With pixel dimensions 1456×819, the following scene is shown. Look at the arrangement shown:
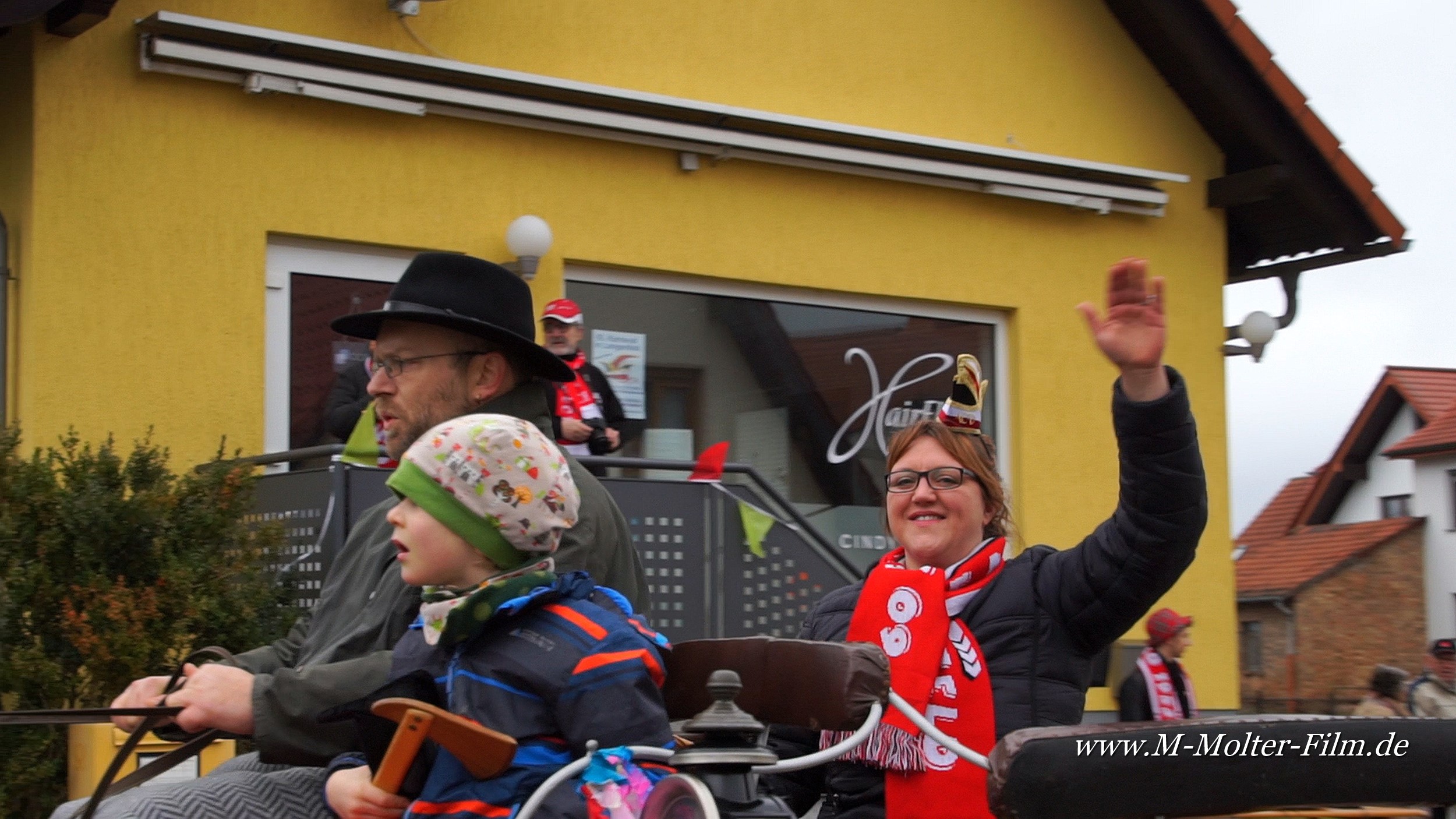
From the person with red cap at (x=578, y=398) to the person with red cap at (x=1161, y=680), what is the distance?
3479 mm

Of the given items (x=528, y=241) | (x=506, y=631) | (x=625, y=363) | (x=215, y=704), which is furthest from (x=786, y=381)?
(x=506, y=631)

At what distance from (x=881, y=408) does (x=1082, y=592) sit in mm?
7525

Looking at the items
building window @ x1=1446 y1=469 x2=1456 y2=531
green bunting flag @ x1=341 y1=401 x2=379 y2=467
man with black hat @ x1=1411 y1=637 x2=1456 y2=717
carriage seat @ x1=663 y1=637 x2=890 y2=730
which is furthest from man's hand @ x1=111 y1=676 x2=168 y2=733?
building window @ x1=1446 y1=469 x2=1456 y2=531

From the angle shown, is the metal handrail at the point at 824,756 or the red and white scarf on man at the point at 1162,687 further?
the red and white scarf on man at the point at 1162,687

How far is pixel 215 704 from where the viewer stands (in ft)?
9.95

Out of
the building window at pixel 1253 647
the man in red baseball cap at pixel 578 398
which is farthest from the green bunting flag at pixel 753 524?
the building window at pixel 1253 647

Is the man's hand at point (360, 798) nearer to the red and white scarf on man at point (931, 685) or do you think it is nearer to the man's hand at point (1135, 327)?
the red and white scarf on man at point (931, 685)

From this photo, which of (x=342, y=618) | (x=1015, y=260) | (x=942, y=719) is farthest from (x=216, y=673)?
(x=1015, y=260)

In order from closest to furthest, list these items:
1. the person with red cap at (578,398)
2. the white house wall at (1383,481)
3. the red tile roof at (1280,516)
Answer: the person with red cap at (578,398), the white house wall at (1383,481), the red tile roof at (1280,516)

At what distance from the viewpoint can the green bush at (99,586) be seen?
6.62m

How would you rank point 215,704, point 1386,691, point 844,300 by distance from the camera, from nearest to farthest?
point 215,704 < point 844,300 < point 1386,691

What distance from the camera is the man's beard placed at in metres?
3.61

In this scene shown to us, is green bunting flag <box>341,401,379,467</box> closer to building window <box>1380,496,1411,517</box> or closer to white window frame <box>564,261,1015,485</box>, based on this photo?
white window frame <box>564,261,1015,485</box>

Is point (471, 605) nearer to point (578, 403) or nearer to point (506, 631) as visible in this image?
point (506, 631)
